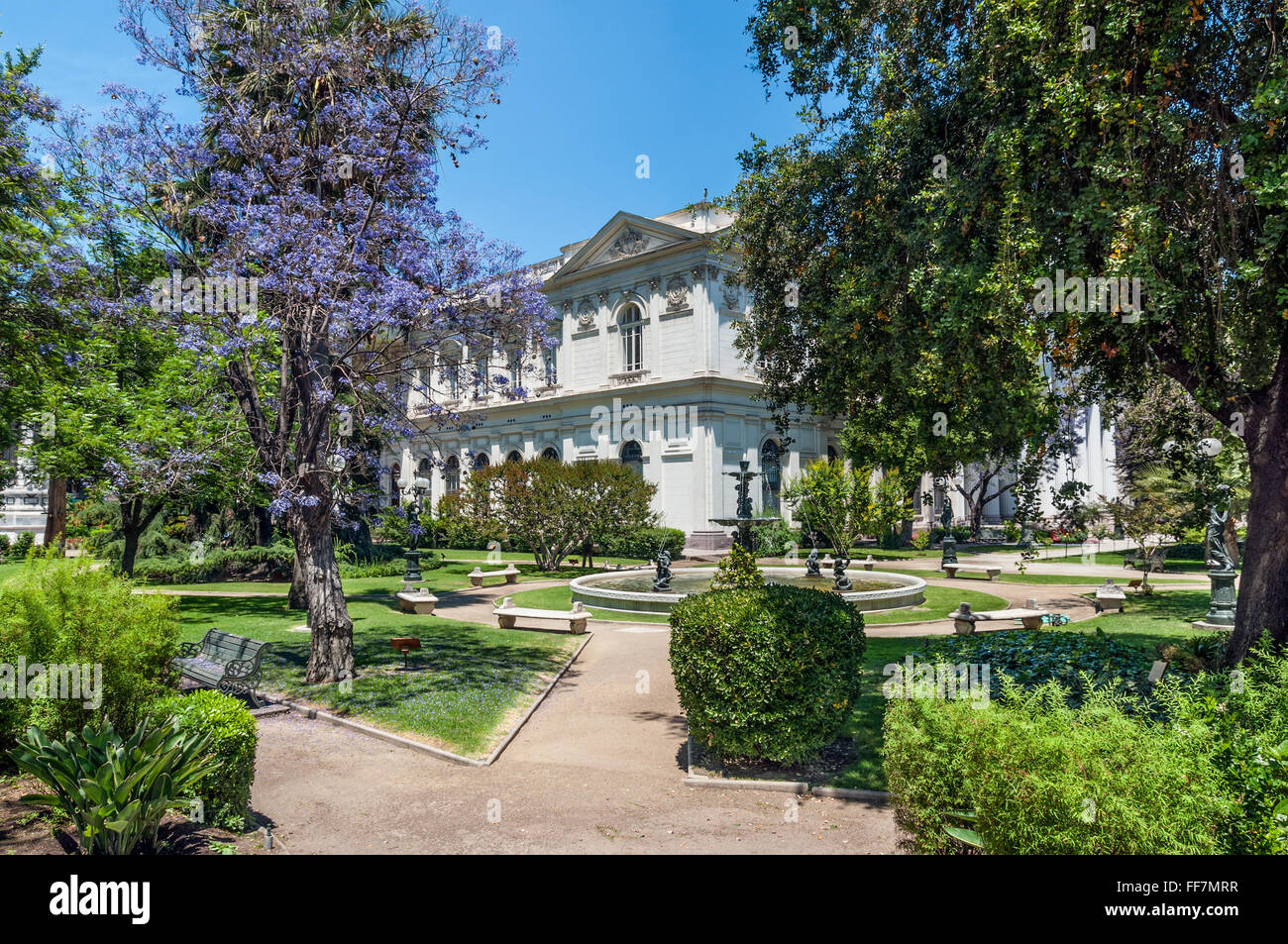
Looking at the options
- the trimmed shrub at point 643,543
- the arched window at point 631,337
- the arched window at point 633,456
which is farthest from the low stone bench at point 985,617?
the arched window at point 631,337

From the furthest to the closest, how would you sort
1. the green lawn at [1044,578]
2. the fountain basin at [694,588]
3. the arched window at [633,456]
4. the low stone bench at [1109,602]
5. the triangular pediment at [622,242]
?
1. the arched window at [633,456]
2. the triangular pediment at [622,242]
3. the green lawn at [1044,578]
4. the fountain basin at [694,588]
5. the low stone bench at [1109,602]

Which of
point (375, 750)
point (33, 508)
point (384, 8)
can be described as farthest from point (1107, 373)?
point (33, 508)

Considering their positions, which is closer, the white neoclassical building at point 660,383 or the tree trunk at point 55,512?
the tree trunk at point 55,512

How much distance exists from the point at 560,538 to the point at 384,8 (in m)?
18.7

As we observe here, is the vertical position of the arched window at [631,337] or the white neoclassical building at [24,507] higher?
the arched window at [631,337]

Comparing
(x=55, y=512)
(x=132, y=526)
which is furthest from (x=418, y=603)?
(x=55, y=512)

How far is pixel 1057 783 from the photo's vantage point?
3494 millimetres

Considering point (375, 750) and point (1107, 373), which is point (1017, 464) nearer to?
point (1107, 373)

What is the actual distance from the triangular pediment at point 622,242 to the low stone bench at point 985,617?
83.3ft

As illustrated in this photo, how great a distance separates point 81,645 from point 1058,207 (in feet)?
35.9

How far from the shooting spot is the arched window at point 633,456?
38.9 metres

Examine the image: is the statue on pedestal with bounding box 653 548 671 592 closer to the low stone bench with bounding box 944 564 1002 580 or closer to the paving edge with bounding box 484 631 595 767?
the paving edge with bounding box 484 631 595 767

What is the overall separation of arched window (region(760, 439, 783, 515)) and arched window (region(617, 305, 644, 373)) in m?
8.21

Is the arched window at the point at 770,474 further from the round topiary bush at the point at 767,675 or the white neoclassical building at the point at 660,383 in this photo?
the round topiary bush at the point at 767,675
